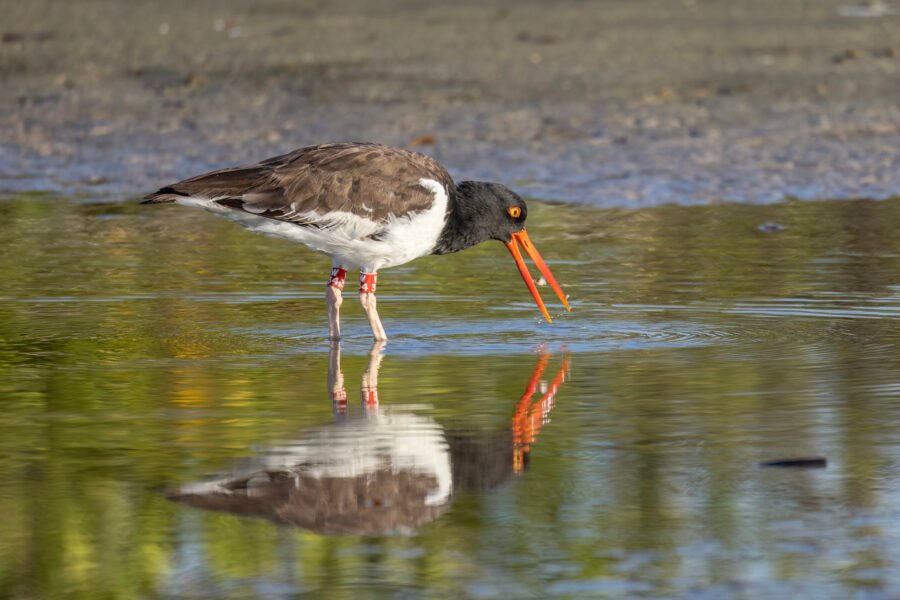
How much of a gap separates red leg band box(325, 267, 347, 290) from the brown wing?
0.37m

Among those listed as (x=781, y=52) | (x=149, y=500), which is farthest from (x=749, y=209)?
(x=149, y=500)

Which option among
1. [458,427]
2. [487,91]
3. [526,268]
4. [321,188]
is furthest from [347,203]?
[487,91]

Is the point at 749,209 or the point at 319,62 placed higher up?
the point at 319,62

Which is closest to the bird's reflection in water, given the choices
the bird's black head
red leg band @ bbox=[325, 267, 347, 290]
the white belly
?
the white belly

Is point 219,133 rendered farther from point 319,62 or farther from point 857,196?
point 857,196

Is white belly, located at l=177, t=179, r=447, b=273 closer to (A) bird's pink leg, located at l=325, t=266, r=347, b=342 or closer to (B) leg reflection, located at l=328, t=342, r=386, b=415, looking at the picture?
(A) bird's pink leg, located at l=325, t=266, r=347, b=342

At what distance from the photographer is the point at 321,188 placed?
8469 mm

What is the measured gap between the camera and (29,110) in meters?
16.7

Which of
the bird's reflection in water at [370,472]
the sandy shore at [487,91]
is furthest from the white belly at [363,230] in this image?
the sandy shore at [487,91]

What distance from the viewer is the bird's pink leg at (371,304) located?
27.1ft

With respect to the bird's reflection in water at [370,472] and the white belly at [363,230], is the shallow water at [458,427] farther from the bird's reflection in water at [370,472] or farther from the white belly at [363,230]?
the white belly at [363,230]

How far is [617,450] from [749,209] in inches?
289

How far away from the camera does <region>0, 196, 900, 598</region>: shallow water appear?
4438mm

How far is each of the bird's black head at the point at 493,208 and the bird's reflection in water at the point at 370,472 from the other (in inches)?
99.6
